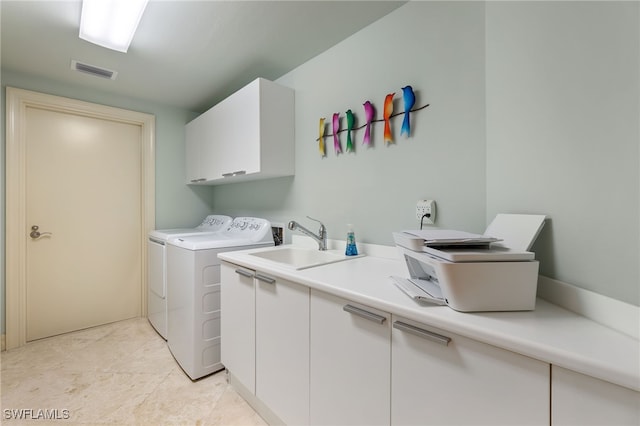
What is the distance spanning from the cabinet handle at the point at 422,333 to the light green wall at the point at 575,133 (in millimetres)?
400

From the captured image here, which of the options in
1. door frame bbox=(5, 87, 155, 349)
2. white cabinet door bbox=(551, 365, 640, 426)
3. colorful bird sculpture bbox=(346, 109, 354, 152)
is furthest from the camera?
door frame bbox=(5, 87, 155, 349)

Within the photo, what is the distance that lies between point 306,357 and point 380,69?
1.59 m

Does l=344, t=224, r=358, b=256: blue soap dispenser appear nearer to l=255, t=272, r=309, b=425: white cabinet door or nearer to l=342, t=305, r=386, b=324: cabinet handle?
l=255, t=272, r=309, b=425: white cabinet door

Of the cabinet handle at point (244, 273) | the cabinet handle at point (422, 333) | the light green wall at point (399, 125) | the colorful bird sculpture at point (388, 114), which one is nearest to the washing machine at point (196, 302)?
the cabinet handle at point (244, 273)

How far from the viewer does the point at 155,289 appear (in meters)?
2.45

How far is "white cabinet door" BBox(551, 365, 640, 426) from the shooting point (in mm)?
495

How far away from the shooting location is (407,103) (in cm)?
141

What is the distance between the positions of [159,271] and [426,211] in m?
Result: 2.23

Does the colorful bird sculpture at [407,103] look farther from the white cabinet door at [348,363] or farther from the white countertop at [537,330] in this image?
the white cabinet door at [348,363]

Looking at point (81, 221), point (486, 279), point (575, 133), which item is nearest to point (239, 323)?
point (486, 279)

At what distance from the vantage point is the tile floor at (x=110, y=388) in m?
1.47

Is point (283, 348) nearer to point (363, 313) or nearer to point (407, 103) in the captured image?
point (363, 313)

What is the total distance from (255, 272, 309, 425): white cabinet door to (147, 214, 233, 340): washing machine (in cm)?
126

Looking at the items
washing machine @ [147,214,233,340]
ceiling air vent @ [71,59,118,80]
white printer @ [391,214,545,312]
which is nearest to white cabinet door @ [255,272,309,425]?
white printer @ [391,214,545,312]
